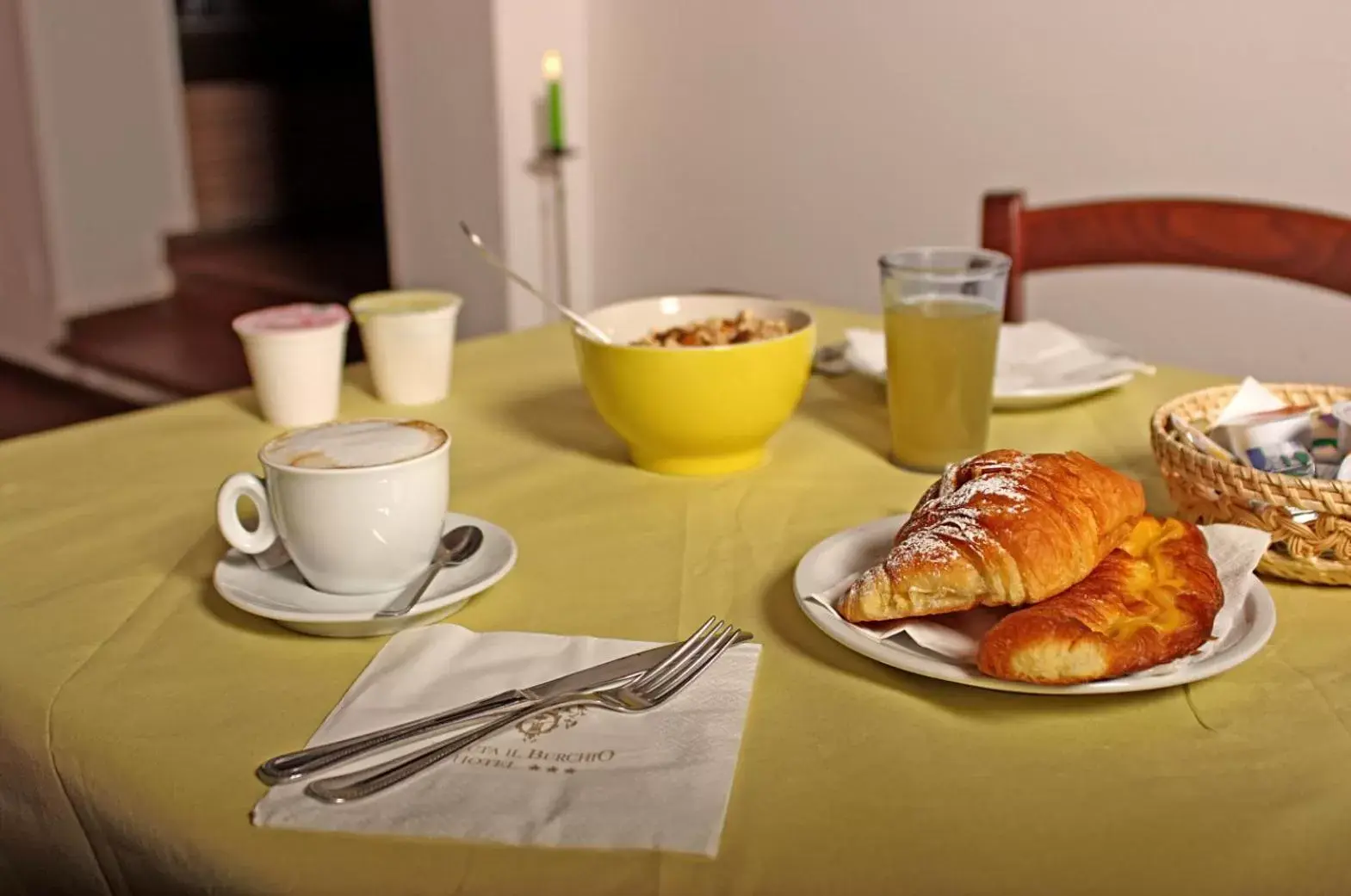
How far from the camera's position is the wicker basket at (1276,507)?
678 mm

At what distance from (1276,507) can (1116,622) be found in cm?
16

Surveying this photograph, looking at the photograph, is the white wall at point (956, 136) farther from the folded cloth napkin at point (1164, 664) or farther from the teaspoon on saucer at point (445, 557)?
the teaspoon on saucer at point (445, 557)

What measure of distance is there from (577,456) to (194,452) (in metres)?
0.30

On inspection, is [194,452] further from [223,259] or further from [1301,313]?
[223,259]

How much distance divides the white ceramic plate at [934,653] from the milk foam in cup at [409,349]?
1.56 ft

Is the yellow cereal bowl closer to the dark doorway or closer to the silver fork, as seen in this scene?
the silver fork

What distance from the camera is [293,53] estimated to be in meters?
5.11

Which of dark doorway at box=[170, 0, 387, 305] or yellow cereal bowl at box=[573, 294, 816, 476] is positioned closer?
yellow cereal bowl at box=[573, 294, 816, 476]

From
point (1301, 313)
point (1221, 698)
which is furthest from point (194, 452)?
point (1301, 313)

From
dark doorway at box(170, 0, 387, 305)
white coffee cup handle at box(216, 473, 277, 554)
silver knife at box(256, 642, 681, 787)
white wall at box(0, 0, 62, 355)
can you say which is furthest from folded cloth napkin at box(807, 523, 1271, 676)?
dark doorway at box(170, 0, 387, 305)

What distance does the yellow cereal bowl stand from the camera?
0.89m

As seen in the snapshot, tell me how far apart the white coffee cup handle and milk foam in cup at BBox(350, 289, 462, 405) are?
360mm

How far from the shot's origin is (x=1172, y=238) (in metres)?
1.36

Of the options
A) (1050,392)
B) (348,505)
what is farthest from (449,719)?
(1050,392)
